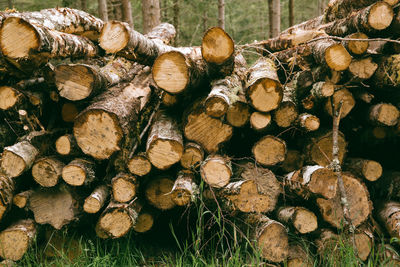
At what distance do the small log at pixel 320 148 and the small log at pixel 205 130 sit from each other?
80 centimetres

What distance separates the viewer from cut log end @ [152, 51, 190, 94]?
7.12 ft

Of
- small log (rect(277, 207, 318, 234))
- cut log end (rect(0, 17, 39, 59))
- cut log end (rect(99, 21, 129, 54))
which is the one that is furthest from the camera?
small log (rect(277, 207, 318, 234))

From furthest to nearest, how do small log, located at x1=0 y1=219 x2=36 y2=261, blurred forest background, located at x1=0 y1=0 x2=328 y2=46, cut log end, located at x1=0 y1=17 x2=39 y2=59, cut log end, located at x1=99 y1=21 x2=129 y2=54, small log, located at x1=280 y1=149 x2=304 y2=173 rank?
blurred forest background, located at x1=0 y1=0 x2=328 y2=46 → small log, located at x1=280 y1=149 x2=304 y2=173 → small log, located at x1=0 y1=219 x2=36 y2=261 → cut log end, located at x1=99 y1=21 x2=129 y2=54 → cut log end, located at x1=0 y1=17 x2=39 y2=59

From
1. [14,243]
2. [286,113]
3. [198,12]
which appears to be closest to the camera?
[14,243]

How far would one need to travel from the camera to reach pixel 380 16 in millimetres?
2463

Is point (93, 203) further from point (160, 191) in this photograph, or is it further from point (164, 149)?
point (164, 149)

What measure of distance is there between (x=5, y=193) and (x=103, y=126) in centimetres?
97

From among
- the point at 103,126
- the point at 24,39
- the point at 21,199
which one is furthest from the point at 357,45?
the point at 21,199

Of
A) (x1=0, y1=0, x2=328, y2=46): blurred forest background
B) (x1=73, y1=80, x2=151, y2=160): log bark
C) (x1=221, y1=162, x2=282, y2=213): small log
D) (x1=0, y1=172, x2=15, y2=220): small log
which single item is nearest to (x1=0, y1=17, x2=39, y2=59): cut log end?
(x1=73, y1=80, x2=151, y2=160): log bark

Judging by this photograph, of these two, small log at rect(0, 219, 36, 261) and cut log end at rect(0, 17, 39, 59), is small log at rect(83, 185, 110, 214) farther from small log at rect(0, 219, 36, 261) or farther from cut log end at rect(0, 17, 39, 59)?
cut log end at rect(0, 17, 39, 59)

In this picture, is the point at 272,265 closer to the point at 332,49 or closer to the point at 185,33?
the point at 332,49

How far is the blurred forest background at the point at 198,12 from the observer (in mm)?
10102

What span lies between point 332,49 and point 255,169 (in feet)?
3.88

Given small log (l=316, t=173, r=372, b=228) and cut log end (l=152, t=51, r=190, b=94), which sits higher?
cut log end (l=152, t=51, r=190, b=94)
